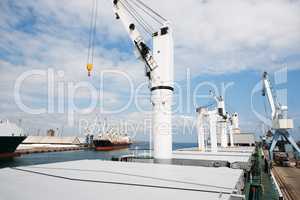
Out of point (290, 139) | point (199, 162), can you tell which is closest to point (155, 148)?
point (199, 162)

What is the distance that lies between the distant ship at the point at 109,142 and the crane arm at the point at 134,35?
106 meters

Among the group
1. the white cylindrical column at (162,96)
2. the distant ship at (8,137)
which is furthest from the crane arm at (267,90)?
the distant ship at (8,137)

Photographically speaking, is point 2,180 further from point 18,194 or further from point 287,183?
point 287,183

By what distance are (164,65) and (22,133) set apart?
67485 mm

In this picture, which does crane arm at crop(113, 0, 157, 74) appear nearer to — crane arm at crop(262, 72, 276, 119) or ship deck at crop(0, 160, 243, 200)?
ship deck at crop(0, 160, 243, 200)

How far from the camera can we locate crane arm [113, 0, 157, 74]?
54.5 ft

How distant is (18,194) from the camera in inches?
252

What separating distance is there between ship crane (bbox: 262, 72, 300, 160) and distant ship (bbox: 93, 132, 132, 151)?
273ft

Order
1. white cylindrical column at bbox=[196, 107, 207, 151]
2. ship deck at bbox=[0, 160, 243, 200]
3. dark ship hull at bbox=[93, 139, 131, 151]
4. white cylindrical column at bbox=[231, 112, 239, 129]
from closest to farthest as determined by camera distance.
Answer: ship deck at bbox=[0, 160, 243, 200], white cylindrical column at bbox=[196, 107, 207, 151], white cylindrical column at bbox=[231, 112, 239, 129], dark ship hull at bbox=[93, 139, 131, 151]

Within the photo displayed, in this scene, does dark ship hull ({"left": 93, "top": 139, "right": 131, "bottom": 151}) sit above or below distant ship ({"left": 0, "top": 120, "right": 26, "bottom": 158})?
below

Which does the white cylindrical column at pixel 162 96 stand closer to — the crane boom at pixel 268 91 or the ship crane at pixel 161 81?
the ship crane at pixel 161 81

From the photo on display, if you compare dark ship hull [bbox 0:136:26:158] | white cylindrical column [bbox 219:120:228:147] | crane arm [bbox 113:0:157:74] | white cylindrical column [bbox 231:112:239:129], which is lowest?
dark ship hull [bbox 0:136:26:158]

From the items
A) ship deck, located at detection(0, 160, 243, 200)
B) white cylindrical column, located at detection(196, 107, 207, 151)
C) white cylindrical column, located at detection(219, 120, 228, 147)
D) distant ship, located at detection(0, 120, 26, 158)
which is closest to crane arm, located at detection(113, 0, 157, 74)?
ship deck, located at detection(0, 160, 243, 200)

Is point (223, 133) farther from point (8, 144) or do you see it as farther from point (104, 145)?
point (104, 145)
